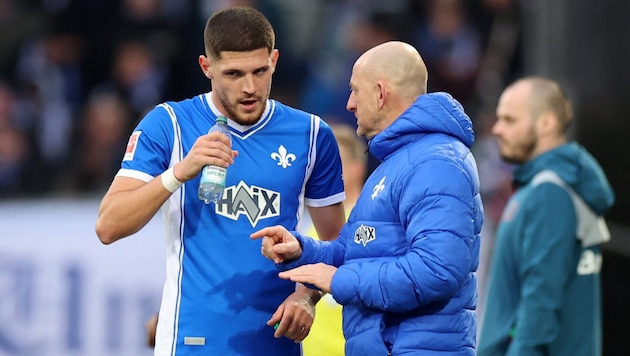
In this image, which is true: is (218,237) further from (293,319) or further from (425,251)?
(425,251)

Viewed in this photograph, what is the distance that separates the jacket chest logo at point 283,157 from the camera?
4.89 meters

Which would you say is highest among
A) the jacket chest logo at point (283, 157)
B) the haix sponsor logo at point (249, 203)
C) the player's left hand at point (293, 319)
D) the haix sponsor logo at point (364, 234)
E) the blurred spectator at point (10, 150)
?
the blurred spectator at point (10, 150)

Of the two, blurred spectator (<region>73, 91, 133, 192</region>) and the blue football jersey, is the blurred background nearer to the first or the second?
blurred spectator (<region>73, 91, 133, 192</region>)

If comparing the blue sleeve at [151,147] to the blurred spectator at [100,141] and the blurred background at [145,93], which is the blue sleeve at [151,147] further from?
the blurred spectator at [100,141]

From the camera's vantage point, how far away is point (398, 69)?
4645 mm

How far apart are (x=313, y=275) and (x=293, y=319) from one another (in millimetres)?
234

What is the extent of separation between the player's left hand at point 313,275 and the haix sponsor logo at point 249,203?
1.20ft

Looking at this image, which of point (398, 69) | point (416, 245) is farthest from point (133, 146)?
point (416, 245)

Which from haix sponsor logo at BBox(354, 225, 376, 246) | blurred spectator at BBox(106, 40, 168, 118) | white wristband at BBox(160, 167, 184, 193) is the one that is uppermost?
blurred spectator at BBox(106, 40, 168, 118)

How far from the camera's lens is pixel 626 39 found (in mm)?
11445

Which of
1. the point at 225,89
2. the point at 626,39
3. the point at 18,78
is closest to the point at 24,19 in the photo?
the point at 18,78

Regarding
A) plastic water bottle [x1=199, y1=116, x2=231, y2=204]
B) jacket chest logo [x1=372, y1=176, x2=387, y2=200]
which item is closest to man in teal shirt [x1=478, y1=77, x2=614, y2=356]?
jacket chest logo [x1=372, y1=176, x2=387, y2=200]

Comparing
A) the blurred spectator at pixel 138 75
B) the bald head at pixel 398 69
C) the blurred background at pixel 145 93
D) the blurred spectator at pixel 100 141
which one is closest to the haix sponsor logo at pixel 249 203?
the bald head at pixel 398 69

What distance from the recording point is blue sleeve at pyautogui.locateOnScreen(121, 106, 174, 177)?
185 inches
